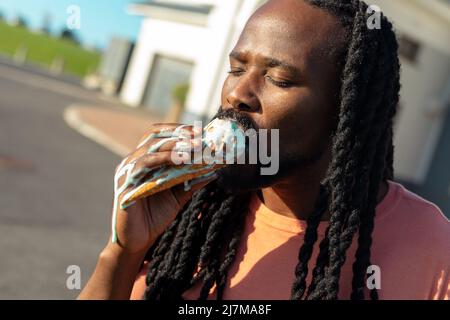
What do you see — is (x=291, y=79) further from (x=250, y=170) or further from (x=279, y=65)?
(x=250, y=170)

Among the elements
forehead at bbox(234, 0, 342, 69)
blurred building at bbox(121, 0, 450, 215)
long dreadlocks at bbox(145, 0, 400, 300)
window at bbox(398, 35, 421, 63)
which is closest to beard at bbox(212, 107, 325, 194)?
long dreadlocks at bbox(145, 0, 400, 300)

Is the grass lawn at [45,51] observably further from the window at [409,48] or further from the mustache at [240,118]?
the mustache at [240,118]

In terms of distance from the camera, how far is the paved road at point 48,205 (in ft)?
16.6

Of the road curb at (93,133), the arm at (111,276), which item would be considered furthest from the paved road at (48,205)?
the arm at (111,276)

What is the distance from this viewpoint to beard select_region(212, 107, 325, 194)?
1.63m

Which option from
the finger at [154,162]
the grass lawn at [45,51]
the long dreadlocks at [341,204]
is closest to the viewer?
the finger at [154,162]

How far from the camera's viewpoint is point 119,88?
27.5m

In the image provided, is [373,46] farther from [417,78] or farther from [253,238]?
[417,78]

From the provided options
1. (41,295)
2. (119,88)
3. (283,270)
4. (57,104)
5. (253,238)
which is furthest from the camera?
(119,88)

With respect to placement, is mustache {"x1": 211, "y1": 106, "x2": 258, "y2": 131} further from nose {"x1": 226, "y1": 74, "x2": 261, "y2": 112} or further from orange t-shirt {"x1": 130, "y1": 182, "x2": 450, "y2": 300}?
orange t-shirt {"x1": 130, "y1": 182, "x2": 450, "y2": 300}

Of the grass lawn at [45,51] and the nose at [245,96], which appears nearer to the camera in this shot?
the nose at [245,96]

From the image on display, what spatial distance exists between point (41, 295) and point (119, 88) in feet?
77.2

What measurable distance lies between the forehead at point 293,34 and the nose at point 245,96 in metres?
0.09
